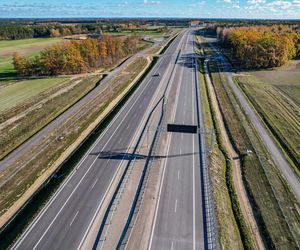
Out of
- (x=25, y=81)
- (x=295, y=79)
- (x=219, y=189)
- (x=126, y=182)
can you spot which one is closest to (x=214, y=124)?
(x=219, y=189)

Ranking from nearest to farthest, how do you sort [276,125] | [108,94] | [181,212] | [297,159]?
[181,212], [297,159], [276,125], [108,94]

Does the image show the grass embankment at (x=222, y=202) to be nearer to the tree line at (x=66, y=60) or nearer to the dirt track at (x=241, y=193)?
the dirt track at (x=241, y=193)

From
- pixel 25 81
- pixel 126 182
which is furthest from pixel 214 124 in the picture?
pixel 25 81

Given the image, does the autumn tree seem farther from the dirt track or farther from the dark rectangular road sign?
the dark rectangular road sign

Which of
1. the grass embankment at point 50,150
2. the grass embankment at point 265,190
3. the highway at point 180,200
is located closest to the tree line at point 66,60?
the grass embankment at point 50,150

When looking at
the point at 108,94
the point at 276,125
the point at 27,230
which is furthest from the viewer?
the point at 108,94

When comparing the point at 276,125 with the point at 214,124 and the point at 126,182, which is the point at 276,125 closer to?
the point at 214,124

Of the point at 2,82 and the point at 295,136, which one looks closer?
the point at 295,136
